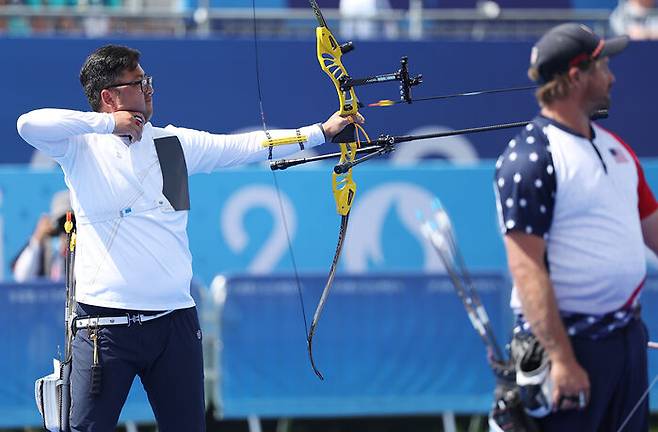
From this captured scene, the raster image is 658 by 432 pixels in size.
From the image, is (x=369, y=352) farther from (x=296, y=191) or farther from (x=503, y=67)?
(x=503, y=67)

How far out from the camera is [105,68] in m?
4.59

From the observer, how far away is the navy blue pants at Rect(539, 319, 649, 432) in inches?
138

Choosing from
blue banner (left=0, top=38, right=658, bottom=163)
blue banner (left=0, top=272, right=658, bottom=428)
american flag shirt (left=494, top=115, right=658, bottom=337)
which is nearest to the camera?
american flag shirt (left=494, top=115, right=658, bottom=337)

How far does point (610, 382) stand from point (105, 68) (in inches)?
87.4

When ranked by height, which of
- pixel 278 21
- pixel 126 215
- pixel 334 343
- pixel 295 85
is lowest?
pixel 334 343

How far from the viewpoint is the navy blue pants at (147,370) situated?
14.7ft

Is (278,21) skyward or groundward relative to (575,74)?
skyward

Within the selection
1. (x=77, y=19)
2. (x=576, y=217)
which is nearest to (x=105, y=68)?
(x=576, y=217)

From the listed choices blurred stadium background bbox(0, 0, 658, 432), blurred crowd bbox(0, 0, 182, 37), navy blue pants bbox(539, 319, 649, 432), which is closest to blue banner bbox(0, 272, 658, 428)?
blurred stadium background bbox(0, 0, 658, 432)

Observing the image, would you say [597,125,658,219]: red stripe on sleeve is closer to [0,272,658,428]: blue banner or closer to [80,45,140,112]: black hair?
[80,45,140,112]: black hair

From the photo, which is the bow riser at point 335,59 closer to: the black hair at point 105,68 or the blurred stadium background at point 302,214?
the black hair at point 105,68

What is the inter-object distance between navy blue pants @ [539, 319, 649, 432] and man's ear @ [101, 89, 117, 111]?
2031 millimetres

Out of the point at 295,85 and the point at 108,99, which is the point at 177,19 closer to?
the point at 295,85

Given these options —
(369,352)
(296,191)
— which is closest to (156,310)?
(369,352)
